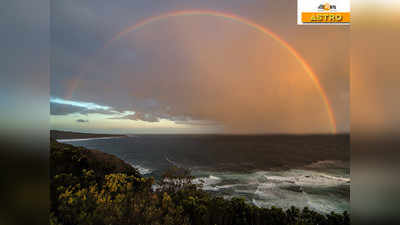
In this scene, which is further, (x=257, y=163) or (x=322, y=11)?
(x=257, y=163)

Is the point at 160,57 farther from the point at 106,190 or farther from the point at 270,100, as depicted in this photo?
the point at 270,100

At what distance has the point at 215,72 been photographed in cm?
658

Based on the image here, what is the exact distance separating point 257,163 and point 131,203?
12.5 m

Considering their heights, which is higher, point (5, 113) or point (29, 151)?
point (5, 113)

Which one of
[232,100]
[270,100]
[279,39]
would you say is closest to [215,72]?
[232,100]

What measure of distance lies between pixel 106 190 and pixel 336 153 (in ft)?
63.5

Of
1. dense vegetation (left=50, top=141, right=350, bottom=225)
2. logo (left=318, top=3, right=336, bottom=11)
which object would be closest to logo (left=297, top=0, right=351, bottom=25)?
logo (left=318, top=3, right=336, bottom=11)

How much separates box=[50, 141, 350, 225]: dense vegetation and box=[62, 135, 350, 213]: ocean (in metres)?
0.76

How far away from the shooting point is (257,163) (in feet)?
43.6

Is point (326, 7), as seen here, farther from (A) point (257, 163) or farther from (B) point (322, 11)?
(A) point (257, 163)

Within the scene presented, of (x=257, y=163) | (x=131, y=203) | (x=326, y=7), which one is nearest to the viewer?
(x=131, y=203)

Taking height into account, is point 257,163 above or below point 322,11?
below

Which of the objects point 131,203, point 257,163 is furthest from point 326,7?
point 257,163

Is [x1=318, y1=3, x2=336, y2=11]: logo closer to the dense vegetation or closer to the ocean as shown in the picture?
the dense vegetation
